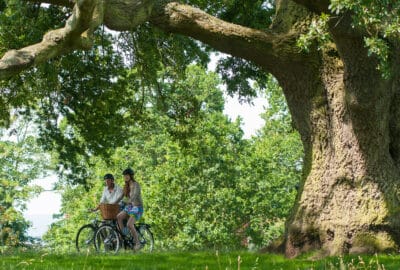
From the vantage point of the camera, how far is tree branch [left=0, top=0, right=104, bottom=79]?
8.74 m

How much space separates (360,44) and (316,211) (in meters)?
3.33

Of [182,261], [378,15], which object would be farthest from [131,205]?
[378,15]

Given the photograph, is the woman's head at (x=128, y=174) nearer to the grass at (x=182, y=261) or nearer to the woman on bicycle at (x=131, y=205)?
the woman on bicycle at (x=131, y=205)

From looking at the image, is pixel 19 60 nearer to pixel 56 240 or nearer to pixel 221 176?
pixel 221 176

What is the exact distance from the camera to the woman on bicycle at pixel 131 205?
1453 cm

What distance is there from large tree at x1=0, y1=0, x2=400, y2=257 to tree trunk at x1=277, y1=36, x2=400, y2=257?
0.06ft

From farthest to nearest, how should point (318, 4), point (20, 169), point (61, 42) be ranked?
point (20, 169) → point (318, 4) → point (61, 42)

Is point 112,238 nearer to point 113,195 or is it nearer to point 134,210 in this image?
point 134,210

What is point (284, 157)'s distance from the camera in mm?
39375

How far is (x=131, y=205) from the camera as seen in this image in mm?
14781

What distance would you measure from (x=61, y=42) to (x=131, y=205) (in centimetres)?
601

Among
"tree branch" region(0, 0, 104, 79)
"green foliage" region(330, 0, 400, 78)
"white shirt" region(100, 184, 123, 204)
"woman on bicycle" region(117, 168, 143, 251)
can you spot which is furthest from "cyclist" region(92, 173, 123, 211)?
"green foliage" region(330, 0, 400, 78)

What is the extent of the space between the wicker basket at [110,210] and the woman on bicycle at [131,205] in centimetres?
11

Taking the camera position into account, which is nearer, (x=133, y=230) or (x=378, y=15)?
(x=378, y=15)
